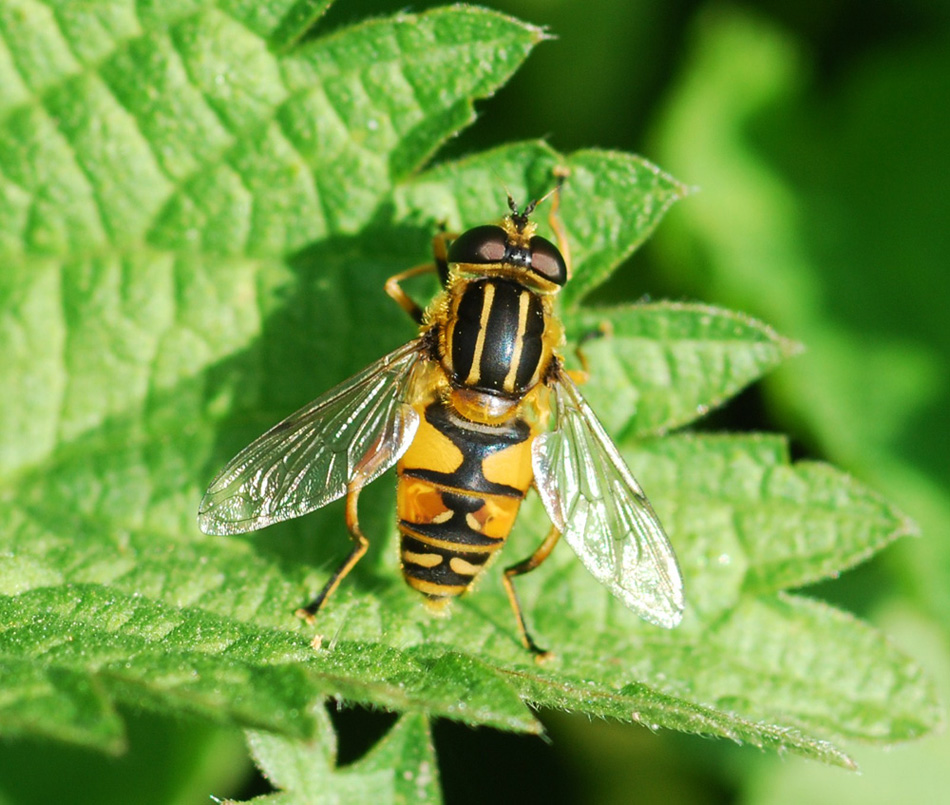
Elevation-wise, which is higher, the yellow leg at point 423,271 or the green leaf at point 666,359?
the yellow leg at point 423,271

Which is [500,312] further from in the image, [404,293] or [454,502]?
[454,502]

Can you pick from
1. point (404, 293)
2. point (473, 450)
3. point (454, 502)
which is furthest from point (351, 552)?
point (404, 293)

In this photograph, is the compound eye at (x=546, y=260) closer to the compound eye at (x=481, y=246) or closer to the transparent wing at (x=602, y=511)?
the compound eye at (x=481, y=246)

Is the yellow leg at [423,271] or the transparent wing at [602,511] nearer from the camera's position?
the transparent wing at [602,511]

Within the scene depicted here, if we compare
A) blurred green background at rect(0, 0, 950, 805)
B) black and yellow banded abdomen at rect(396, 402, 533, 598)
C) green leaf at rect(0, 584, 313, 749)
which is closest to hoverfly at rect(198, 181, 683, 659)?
black and yellow banded abdomen at rect(396, 402, 533, 598)

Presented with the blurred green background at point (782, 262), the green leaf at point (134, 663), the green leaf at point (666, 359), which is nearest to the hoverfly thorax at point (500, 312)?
the green leaf at point (666, 359)

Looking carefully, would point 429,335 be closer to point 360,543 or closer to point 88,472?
point 360,543
